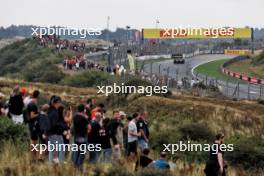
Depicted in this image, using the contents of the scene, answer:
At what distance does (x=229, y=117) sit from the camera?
97.0 ft

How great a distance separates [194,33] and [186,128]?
2865 inches

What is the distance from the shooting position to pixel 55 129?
1261 cm

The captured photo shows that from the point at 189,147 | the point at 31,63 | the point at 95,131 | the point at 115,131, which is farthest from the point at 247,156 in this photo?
the point at 31,63

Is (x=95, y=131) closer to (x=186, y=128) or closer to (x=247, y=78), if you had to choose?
(x=186, y=128)

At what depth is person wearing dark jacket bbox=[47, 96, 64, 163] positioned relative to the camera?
41.1 ft

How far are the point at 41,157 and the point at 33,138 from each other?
59cm

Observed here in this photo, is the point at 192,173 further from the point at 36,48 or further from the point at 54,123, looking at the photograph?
the point at 36,48

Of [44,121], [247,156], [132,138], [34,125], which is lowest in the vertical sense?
[247,156]

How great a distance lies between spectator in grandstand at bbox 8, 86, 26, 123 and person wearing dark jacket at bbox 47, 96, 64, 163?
7.08 feet

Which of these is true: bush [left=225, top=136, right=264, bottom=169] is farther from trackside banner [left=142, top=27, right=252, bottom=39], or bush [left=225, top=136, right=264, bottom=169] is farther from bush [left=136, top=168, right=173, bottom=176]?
trackside banner [left=142, top=27, right=252, bottom=39]

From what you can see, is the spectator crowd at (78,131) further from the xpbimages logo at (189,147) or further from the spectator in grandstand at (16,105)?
the xpbimages logo at (189,147)

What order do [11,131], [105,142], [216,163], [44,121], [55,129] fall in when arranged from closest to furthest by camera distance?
[216,163] → [44,121] → [55,129] → [105,142] → [11,131]

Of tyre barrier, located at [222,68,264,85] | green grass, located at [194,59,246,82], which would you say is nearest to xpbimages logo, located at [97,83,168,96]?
tyre barrier, located at [222,68,264,85]

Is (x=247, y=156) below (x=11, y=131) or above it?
below
